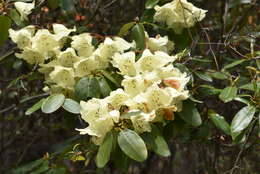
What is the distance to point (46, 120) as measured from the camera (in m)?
3.61

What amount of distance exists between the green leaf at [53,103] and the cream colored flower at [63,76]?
82 mm

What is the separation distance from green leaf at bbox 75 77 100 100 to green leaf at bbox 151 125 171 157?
316 millimetres

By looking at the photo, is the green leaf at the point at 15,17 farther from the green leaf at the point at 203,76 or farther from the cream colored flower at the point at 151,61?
the green leaf at the point at 203,76

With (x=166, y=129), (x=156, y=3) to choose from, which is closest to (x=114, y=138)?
(x=166, y=129)

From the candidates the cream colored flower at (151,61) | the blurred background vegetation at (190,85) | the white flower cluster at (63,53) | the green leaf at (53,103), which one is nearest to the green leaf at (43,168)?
the blurred background vegetation at (190,85)

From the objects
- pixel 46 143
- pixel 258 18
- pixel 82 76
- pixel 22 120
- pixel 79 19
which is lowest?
pixel 46 143

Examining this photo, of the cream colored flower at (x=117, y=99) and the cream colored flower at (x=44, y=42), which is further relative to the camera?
the cream colored flower at (x=44, y=42)

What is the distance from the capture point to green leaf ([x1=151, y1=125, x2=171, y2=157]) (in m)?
1.31

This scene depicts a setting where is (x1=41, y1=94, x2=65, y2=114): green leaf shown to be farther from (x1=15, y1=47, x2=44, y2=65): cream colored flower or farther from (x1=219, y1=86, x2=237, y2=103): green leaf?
(x1=219, y1=86, x2=237, y2=103): green leaf

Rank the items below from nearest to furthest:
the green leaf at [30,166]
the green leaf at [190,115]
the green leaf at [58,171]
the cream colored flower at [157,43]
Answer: the green leaf at [190,115] < the cream colored flower at [157,43] < the green leaf at [58,171] < the green leaf at [30,166]

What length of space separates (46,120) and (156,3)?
202 cm

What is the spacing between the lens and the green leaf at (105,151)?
1.25 meters

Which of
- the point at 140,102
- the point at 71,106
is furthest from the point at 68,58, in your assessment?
the point at 140,102

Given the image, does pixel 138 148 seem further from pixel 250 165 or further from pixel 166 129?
pixel 250 165
